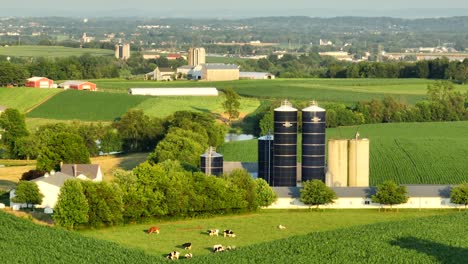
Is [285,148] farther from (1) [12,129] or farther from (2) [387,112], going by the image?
(2) [387,112]

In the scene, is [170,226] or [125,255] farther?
[170,226]

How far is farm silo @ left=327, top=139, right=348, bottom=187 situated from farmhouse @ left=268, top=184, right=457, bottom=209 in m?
2.06

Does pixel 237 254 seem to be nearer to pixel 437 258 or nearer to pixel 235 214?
pixel 437 258

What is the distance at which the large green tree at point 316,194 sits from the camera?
4744 cm

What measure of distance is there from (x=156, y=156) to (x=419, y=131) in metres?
20.3

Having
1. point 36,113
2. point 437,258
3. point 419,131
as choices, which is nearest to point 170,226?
point 437,258

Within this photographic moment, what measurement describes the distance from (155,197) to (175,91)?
5726 centimetres

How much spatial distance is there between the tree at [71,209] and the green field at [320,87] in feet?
176

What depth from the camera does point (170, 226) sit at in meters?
43.1

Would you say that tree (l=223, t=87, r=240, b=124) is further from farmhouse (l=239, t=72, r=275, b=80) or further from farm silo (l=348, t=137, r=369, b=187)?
farmhouse (l=239, t=72, r=275, b=80)

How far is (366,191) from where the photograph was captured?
1927 inches

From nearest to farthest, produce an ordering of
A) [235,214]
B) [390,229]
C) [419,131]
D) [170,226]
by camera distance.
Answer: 1. [390,229]
2. [170,226]
3. [235,214]
4. [419,131]

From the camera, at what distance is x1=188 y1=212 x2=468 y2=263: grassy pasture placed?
32531 mm

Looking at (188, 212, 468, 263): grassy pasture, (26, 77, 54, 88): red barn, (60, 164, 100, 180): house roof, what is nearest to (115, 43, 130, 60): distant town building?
(26, 77, 54, 88): red barn
